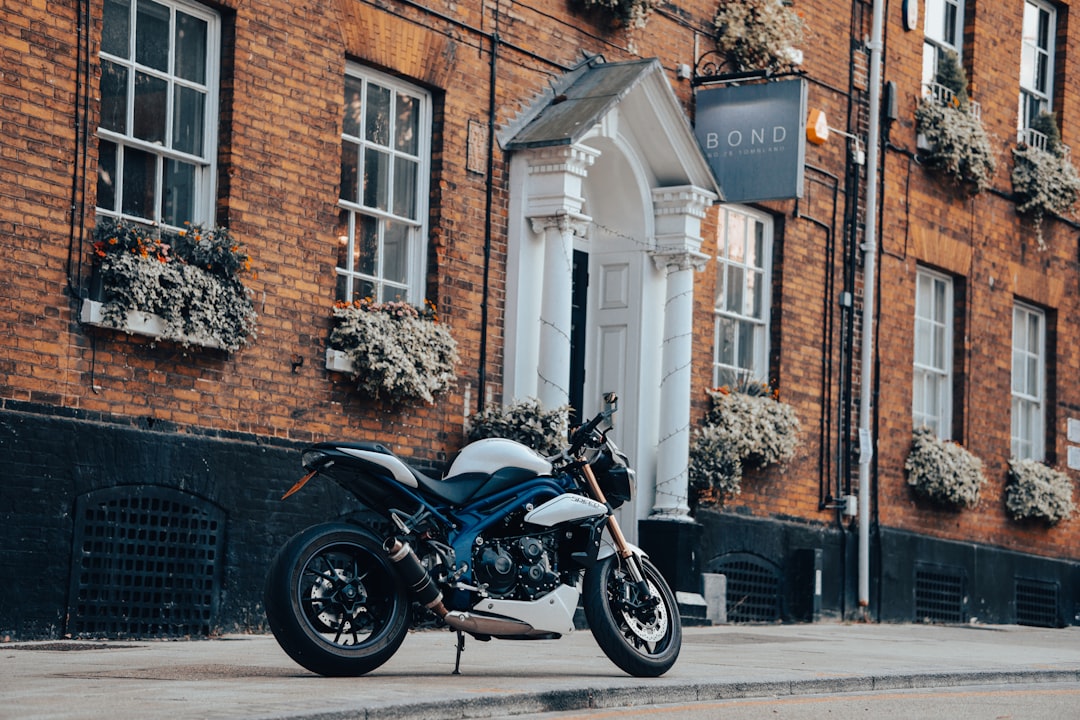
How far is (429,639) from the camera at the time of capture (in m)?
12.2

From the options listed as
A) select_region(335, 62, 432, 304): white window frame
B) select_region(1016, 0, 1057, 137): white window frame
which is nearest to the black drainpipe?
select_region(335, 62, 432, 304): white window frame

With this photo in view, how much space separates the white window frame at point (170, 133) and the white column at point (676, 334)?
4763 millimetres

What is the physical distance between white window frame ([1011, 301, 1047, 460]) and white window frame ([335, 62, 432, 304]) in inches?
392

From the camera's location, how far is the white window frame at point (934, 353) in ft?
65.1

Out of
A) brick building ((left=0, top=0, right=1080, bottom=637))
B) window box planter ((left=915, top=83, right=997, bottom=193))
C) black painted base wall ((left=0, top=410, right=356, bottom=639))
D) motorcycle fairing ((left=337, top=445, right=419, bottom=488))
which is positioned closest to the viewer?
motorcycle fairing ((left=337, top=445, right=419, bottom=488))

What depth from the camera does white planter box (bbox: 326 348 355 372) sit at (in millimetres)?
12609

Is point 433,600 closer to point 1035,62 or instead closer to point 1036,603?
point 1036,603

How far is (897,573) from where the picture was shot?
18812mm

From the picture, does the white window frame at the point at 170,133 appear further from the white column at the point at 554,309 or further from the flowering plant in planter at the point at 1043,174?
the flowering plant in planter at the point at 1043,174

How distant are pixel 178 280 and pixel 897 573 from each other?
993 cm

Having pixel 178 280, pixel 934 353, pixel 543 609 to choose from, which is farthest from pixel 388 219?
pixel 934 353

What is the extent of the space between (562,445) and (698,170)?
3041 mm

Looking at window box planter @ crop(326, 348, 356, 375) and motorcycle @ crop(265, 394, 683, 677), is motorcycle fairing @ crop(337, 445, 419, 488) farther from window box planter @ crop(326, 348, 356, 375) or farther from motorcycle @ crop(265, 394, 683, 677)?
window box planter @ crop(326, 348, 356, 375)

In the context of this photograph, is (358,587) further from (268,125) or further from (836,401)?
(836,401)
